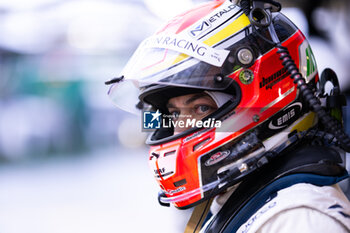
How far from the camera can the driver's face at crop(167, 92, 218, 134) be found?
40.1 inches

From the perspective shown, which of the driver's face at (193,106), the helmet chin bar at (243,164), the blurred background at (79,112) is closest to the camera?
the helmet chin bar at (243,164)

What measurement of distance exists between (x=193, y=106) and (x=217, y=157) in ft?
0.58

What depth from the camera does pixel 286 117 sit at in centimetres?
93

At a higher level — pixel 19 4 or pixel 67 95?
pixel 19 4

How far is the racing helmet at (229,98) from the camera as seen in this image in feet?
3.03

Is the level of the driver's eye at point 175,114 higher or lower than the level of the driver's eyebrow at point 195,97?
lower

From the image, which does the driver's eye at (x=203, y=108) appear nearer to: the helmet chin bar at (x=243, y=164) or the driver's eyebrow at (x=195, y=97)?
the driver's eyebrow at (x=195, y=97)

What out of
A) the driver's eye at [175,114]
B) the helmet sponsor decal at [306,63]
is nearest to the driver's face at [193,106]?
the driver's eye at [175,114]

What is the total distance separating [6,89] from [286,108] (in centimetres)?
594

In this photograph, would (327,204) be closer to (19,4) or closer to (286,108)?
(286,108)

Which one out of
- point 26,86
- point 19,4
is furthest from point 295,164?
point 26,86

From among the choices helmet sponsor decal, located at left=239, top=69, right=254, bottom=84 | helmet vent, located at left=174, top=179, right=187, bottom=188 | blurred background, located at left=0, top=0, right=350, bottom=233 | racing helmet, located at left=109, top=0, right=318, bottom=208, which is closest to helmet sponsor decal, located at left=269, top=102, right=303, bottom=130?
racing helmet, located at left=109, top=0, right=318, bottom=208

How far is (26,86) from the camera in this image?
5.93m

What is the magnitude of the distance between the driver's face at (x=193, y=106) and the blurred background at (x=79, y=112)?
167 centimetres
